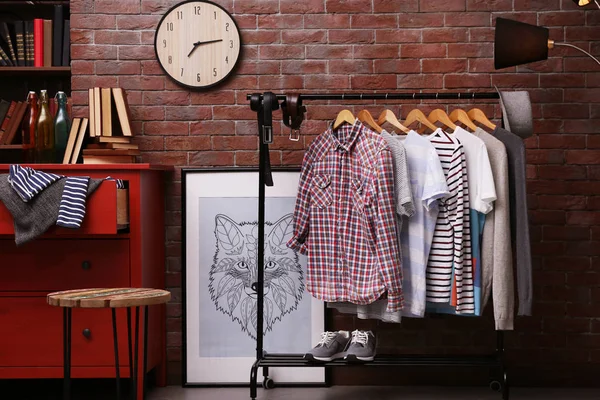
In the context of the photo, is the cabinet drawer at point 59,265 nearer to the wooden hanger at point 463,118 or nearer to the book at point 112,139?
the book at point 112,139

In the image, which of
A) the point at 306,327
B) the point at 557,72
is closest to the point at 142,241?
the point at 306,327

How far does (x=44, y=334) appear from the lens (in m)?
3.11

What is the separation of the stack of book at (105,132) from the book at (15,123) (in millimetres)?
420

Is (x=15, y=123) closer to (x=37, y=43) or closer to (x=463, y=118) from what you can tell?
(x=37, y=43)

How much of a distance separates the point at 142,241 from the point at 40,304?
500 mm

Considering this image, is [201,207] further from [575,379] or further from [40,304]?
[575,379]

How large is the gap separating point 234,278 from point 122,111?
0.95 metres

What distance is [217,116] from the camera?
3.57 meters

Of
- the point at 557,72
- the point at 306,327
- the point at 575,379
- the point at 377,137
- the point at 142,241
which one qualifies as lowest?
the point at 575,379

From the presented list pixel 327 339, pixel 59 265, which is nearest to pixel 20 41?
pixel 59 265

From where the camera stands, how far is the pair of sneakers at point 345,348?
9.79 ft

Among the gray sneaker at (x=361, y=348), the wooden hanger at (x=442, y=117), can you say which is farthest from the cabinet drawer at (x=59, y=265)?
the wooden hanger at (x=442, y=117)

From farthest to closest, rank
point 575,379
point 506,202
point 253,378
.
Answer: point 575,379 < point 253,378 < point 506,202

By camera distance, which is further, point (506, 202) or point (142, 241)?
point (142, 241)
